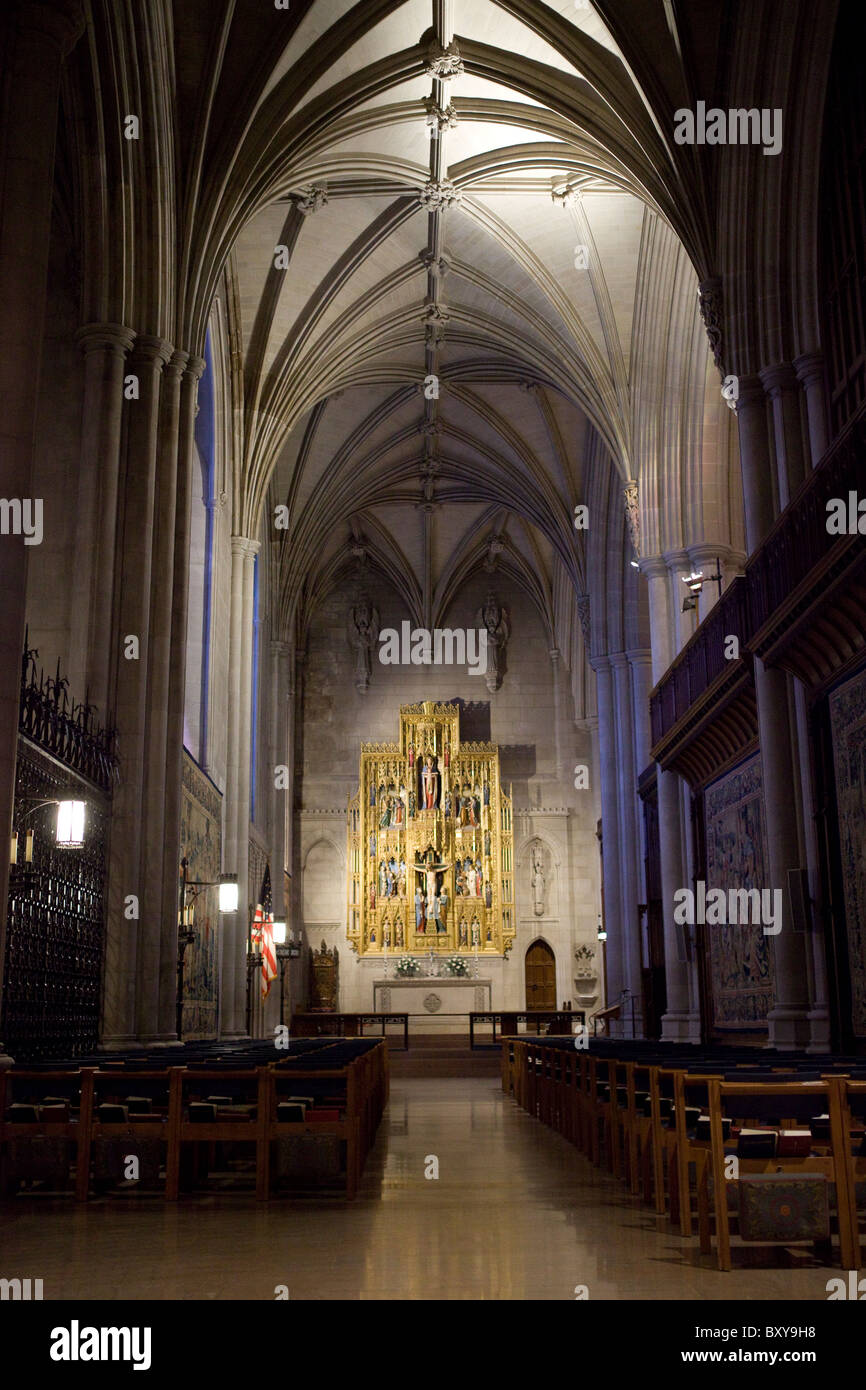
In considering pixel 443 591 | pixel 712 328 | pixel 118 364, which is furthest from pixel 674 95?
pixel 443 591

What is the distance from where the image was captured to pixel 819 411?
460 inches

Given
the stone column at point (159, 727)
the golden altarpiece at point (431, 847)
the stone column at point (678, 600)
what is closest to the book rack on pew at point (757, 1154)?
the stone column at point (159, 727)

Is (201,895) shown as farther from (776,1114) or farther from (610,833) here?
(776,1114)

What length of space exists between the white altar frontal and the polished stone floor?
836 inches

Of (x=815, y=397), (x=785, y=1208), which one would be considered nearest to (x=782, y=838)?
(x=815, y=397)

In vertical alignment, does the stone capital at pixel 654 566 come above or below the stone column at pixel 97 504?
above

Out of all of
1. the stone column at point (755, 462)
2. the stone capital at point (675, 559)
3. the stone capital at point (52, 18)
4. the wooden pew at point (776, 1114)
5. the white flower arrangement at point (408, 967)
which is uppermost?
the stone capital at point (52, 18)

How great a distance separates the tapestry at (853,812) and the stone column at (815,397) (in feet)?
9.04

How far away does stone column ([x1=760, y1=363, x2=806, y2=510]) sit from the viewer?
1184 cm

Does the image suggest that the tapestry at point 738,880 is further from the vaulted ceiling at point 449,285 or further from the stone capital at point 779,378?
the vaulted ceiling at point 449,285

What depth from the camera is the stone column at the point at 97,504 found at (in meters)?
11.7

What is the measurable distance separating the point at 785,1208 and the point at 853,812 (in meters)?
5.69

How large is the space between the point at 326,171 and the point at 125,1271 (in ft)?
52.1

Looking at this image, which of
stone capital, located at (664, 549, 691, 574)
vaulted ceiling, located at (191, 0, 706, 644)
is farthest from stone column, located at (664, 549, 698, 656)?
vaulted ceiling, located at (191, 0, 706, 644)
